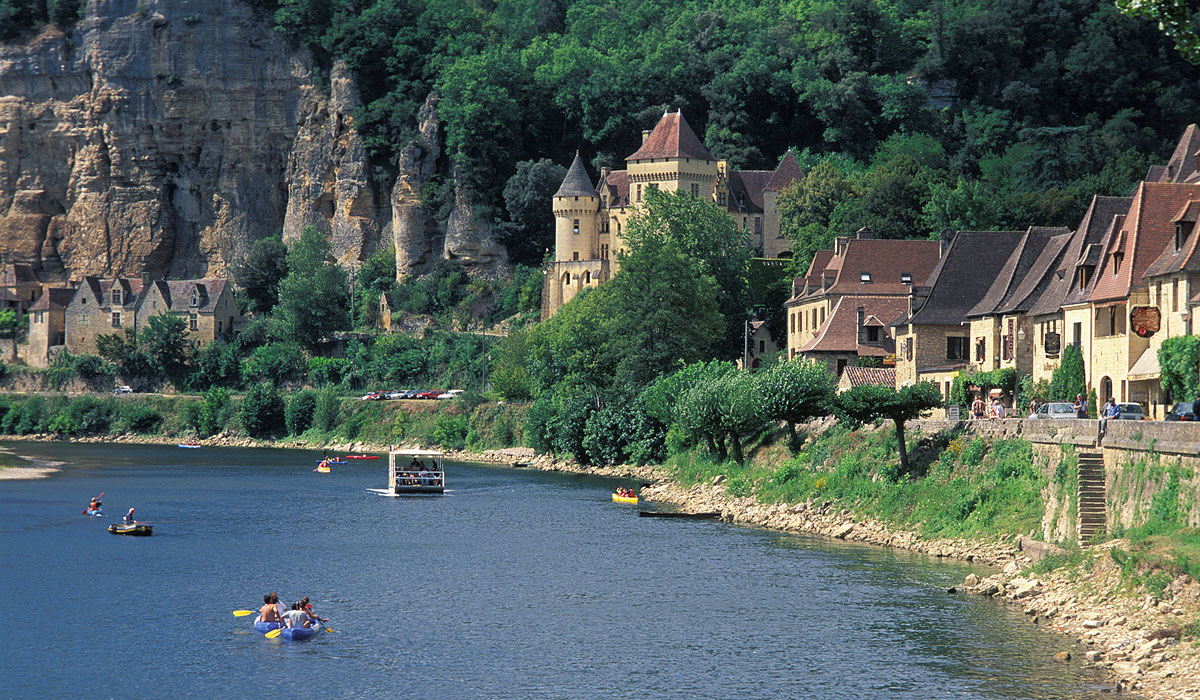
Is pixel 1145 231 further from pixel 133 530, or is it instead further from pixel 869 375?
pixel 133 530

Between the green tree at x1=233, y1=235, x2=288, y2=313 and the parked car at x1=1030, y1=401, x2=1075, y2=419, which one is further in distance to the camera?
the green tree at x1=233, y1=235, x2=288, y2=313

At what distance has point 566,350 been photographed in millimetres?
98062

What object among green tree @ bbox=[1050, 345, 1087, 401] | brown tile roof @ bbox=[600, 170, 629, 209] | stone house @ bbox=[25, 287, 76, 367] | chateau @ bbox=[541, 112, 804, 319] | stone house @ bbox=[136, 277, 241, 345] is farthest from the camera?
stone house @ bbox=[25, 287, 76, 367]

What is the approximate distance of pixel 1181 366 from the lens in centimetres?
4606

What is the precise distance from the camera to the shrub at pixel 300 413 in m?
120

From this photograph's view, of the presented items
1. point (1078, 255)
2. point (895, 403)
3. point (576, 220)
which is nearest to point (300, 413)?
point (576, 220)

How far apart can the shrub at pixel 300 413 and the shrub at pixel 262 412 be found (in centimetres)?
171

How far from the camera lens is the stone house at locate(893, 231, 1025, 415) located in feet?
223

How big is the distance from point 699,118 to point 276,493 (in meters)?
74.2

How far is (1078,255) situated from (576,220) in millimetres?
68552

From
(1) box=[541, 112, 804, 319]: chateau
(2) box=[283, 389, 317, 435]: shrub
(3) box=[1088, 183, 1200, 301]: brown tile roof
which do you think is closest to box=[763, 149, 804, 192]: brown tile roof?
(1) box=[541, 112, 804, 319]: chateau

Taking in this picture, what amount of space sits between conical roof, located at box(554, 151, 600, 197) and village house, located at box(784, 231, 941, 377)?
38.4 m

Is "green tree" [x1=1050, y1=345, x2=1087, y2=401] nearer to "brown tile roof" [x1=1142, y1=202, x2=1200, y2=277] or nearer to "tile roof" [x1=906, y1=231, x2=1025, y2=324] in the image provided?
"brown tile roof" [x1=1142, y1=202, x2=1200, y2=277]

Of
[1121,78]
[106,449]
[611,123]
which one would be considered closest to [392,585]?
[106,449]
